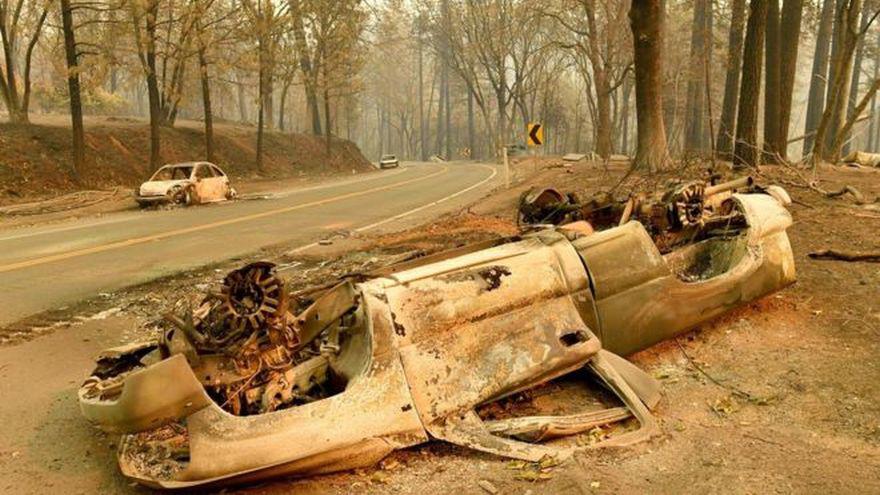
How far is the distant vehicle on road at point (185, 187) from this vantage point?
16875 millimetres

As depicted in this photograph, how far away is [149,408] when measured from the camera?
299 cm

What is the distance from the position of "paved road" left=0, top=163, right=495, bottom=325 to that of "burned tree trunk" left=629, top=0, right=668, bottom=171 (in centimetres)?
504

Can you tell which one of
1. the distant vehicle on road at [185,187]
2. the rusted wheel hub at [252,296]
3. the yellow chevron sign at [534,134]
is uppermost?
the yellow chevron sign at [534,134]

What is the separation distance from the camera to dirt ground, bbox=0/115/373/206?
1953cm

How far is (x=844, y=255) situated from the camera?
6.68 m

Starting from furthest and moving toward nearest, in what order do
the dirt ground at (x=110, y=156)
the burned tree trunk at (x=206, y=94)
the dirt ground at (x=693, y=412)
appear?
the burned tree trunk at (x=206, y=94)
the dirt ground at (x=110, y=156)
the dirt ground at (x=693, y=412)

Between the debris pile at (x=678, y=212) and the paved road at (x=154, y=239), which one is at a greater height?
the debris pile at (x=678, y=212)

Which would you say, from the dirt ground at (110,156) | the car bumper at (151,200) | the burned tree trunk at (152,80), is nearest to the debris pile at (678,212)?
the car bumper at (151,200)

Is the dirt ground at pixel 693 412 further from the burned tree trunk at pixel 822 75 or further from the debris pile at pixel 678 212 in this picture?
the burned tree trunk at pixel 822 75

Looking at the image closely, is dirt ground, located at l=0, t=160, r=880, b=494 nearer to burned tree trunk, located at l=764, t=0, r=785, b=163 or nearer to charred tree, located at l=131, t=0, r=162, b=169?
burned tree trunk, located at l=764, t=0, r=785, b=163

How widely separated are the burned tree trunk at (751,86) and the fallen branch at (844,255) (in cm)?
577

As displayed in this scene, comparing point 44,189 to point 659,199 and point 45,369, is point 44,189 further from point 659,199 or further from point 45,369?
point 659,199

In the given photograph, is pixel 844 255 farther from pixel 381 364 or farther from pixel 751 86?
pixel 751 86

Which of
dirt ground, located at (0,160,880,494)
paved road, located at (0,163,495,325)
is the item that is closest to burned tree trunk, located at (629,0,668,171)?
paved road, located at (0,163,495,325)
